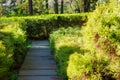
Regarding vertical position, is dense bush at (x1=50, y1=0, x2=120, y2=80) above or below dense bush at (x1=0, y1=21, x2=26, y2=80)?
above

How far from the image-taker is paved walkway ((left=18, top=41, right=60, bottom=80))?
9562 mm

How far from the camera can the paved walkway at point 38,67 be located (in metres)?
9.56

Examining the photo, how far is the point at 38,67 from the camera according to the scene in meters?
10.9

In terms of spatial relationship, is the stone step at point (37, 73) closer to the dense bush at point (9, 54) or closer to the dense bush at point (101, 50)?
the dense bush at point (9, 54)

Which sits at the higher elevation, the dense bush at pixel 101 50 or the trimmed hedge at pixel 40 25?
the dense bush at pixel 101 50

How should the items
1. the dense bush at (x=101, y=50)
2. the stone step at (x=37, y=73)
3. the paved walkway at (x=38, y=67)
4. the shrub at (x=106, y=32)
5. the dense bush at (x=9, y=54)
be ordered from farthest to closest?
the stone step at (x=37, y=73) → the paved walkway at (x=38, y=67) → the dense bush at (x=9, y=54) → the shrub at (x=106, y=32) → the dense bush at (x=101, y=50)

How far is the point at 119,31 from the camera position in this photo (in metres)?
6.67

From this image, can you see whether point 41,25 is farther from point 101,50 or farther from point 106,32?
point 106,32

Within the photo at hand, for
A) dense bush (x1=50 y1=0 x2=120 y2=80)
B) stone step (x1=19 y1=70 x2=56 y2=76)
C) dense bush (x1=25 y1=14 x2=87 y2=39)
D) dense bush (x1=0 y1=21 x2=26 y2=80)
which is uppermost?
dense bush (x1=50 y1=0 x2=120 y2=80)

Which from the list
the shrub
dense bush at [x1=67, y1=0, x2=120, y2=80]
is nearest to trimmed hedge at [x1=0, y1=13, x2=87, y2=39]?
dense bush at [x1=67, y1=0, x2=120, y2=80]

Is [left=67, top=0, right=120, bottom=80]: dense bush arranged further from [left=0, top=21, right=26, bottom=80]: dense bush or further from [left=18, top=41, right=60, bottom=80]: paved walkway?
[left=18, top=41, right=60, bottom=80]: paved walkway

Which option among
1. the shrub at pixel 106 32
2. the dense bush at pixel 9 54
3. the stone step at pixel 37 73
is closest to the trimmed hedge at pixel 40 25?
the dense bush at pixel 9 54

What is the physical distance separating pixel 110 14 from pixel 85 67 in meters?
1.54

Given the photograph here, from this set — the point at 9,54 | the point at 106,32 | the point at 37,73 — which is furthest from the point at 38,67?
the point at 106,32
